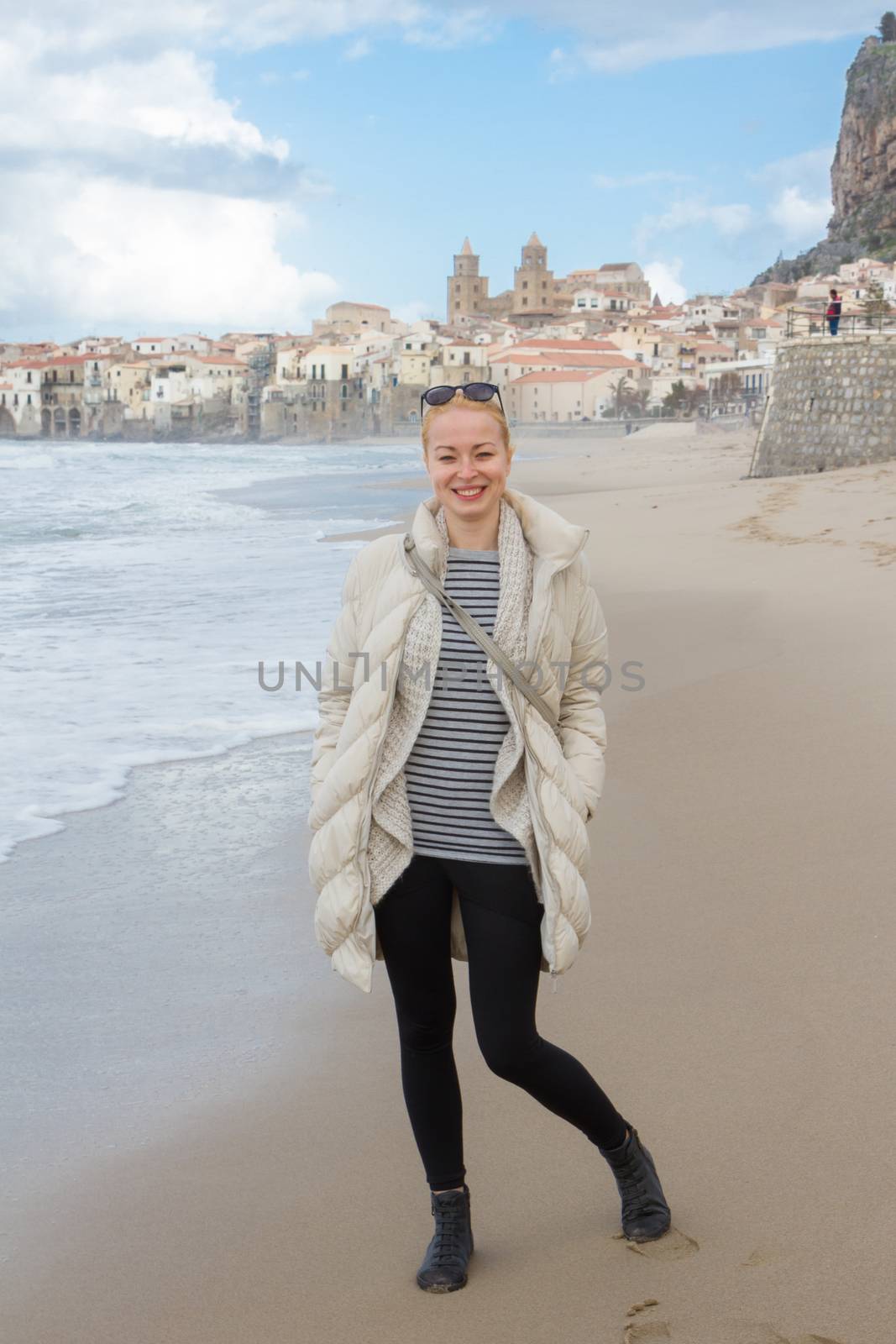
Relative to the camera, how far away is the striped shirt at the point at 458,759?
2.33 meters

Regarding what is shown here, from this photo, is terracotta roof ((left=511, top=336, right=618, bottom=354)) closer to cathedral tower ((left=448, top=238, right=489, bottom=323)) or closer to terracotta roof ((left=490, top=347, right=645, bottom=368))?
terracotta roof ((left=490, top=347, right=645, bottom=368))

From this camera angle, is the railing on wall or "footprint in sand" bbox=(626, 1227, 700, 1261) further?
the railing on wall

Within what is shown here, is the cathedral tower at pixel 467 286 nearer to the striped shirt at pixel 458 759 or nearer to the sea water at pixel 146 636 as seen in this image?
the sea water at pixel 146 636

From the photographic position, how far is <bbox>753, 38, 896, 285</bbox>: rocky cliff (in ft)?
299

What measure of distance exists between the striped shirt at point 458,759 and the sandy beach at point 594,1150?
77 centimetres

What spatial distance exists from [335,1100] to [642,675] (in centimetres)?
452

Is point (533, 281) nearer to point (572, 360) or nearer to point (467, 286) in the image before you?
point (467, 286)

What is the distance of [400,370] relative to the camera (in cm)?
10319

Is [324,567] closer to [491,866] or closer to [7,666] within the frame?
[7,666]

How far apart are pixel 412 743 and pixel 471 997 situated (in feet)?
1.46

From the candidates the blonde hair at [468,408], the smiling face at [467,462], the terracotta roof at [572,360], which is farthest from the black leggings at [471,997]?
the terracotta roof at [572,360]

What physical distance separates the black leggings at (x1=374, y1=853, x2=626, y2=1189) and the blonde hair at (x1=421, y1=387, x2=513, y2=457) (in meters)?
0.77

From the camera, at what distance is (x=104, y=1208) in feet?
8.48

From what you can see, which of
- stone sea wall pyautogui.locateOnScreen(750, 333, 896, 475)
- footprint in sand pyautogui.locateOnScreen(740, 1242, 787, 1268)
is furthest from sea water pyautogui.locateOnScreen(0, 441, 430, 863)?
stone sea wall pyautogui.locateOnScreen(750, 333, 896, 475)
